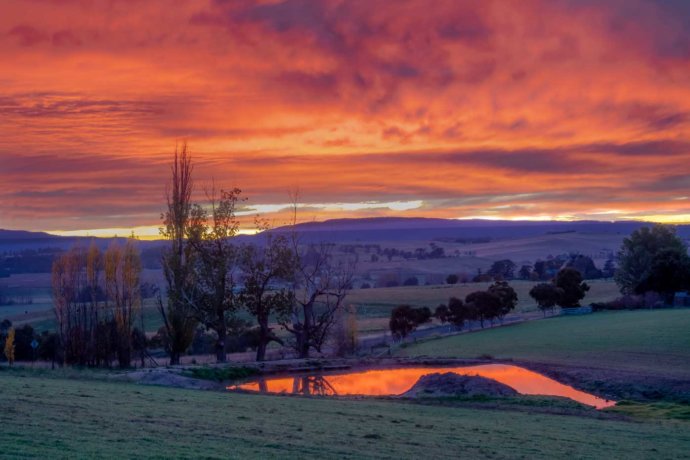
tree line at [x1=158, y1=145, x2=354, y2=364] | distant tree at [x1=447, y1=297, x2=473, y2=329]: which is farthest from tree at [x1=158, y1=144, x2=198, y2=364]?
distant tree at [x1=447, y1=297, x2=473, y2=329]

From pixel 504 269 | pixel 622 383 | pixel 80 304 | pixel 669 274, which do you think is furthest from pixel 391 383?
pixel 504 269

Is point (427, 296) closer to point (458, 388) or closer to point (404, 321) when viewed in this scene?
point (404, 321)

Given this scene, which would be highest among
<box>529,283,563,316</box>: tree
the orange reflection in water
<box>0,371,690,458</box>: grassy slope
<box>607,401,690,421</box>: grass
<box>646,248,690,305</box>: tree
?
<box>646,248,690,305</box>: tree

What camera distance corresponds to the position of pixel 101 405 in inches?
712

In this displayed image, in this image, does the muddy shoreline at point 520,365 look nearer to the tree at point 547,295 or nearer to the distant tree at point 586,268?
the tree at point 547,295

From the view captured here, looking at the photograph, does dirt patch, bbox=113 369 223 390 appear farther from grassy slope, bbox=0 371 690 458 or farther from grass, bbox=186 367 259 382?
grassy slope, bbox=0 371 690 458

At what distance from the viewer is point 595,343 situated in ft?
144

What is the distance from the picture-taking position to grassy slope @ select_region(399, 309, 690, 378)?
36.6 metres

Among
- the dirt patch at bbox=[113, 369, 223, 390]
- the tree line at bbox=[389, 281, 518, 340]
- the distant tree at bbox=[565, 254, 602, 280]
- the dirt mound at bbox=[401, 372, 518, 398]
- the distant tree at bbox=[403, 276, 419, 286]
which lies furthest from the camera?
the distant tree at bbox=[403, 276, 419, 286]

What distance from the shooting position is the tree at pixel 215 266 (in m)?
41.9

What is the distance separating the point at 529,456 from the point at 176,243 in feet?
103

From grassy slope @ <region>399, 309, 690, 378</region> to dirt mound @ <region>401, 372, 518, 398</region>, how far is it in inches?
342

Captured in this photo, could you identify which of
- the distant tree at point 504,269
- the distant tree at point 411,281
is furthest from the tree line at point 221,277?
the distant tree at point 504,269

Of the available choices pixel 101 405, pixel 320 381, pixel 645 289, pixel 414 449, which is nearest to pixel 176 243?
pixel 320 381
